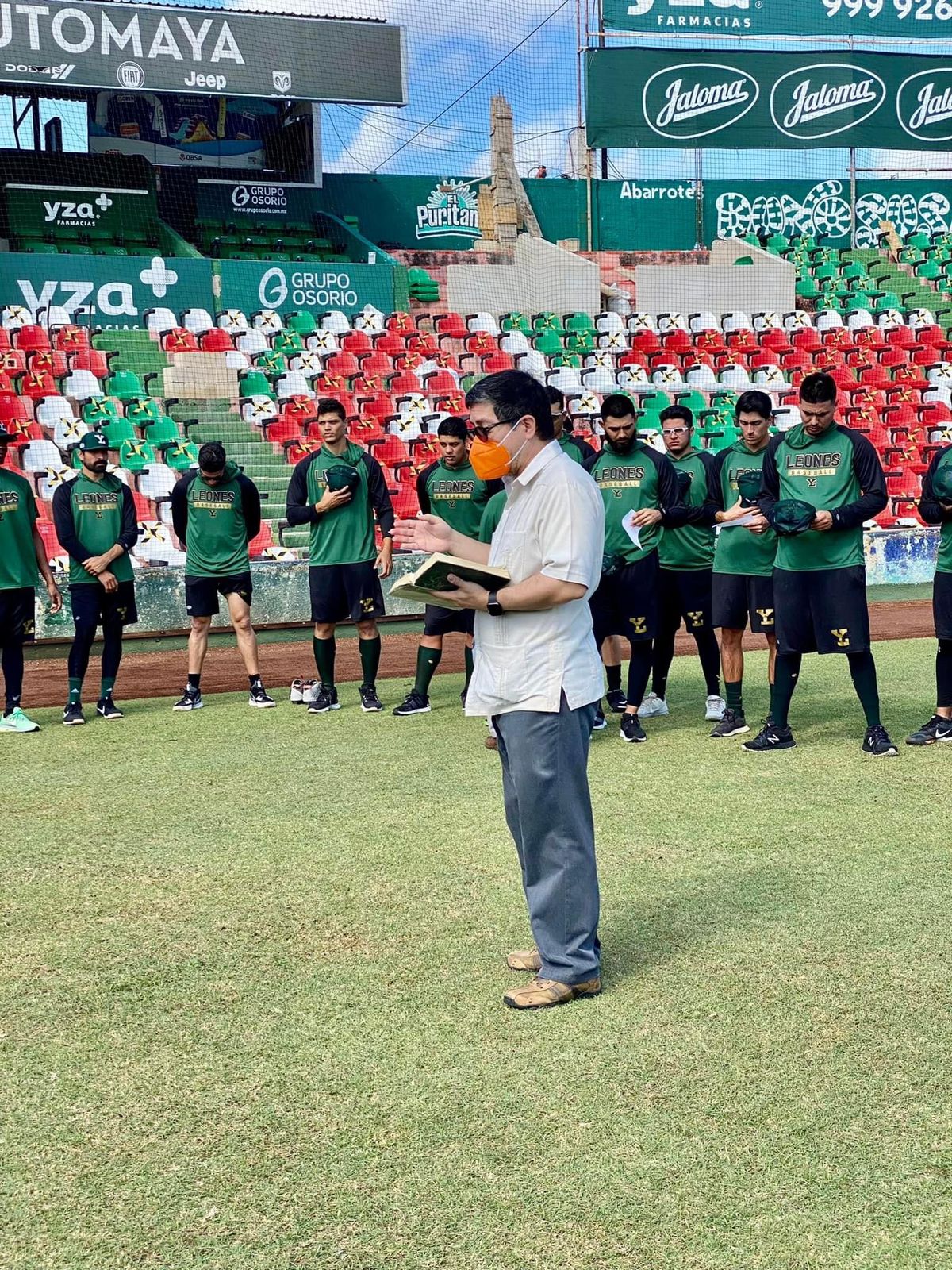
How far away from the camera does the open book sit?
3.77 metres

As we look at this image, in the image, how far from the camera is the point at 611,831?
6.08 m

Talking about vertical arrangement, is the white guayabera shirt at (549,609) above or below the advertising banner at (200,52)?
below

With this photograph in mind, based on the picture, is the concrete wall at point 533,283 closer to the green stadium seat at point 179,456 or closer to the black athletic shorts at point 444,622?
the green stadium seat at point 179,456

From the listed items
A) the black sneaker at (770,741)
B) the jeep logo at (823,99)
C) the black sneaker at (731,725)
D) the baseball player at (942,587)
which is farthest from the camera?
the jeep logo at (823,99)

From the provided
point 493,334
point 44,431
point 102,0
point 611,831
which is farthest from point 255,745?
point 102,0

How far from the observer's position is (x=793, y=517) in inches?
285

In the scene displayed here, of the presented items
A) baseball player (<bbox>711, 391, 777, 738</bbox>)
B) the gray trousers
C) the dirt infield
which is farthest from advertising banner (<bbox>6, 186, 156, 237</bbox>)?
the gray trousers

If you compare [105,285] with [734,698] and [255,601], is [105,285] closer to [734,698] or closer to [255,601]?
[255,601]

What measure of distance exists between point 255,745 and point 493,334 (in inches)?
577

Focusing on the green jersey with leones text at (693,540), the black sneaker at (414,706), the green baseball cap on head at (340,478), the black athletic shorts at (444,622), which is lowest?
the black sneaker at (414,706)

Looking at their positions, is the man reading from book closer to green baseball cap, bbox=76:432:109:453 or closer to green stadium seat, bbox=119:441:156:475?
green baseball cap, bbox=76:432:109:453

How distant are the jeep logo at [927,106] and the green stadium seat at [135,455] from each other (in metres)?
17.1

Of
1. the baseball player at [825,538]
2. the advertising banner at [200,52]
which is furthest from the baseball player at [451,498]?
the advertising banner at [200,52]

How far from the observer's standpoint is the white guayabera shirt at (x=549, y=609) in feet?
12.6
